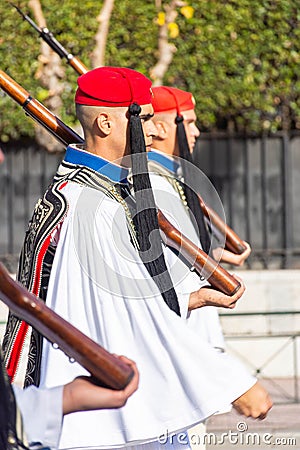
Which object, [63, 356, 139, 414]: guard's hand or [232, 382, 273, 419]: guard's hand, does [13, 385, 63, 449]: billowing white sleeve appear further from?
[232, 382, 273, 419]: guard's hand

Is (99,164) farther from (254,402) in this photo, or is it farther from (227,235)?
(227,235)

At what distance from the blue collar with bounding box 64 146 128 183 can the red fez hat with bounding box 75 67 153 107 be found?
197 mm

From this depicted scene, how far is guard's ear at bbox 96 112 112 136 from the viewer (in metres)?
4.43

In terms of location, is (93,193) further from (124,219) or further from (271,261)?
(271,261)

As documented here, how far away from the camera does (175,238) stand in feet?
15.5

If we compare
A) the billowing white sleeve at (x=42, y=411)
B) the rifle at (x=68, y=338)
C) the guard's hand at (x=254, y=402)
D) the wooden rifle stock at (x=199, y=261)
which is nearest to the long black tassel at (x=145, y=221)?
the wooden rifle stock at (x=199, y=261)

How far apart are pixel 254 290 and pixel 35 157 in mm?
2348

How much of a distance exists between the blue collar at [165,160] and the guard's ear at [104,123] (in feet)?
5.26

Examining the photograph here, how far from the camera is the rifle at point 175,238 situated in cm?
466

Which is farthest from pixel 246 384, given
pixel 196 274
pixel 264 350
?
pixel 264 350

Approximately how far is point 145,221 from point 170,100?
2227 mm

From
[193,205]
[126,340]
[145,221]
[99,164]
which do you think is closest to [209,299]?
[145,221]

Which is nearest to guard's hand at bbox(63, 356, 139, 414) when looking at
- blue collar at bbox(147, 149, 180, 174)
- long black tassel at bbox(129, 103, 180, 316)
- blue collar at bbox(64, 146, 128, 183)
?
long black tassel at bbox(129, 103, 180, 316)

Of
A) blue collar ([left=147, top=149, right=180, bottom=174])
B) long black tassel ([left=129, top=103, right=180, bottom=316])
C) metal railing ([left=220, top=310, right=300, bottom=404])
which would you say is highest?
long black tassel ([left=129, top=103, right=180, bottom=316])
